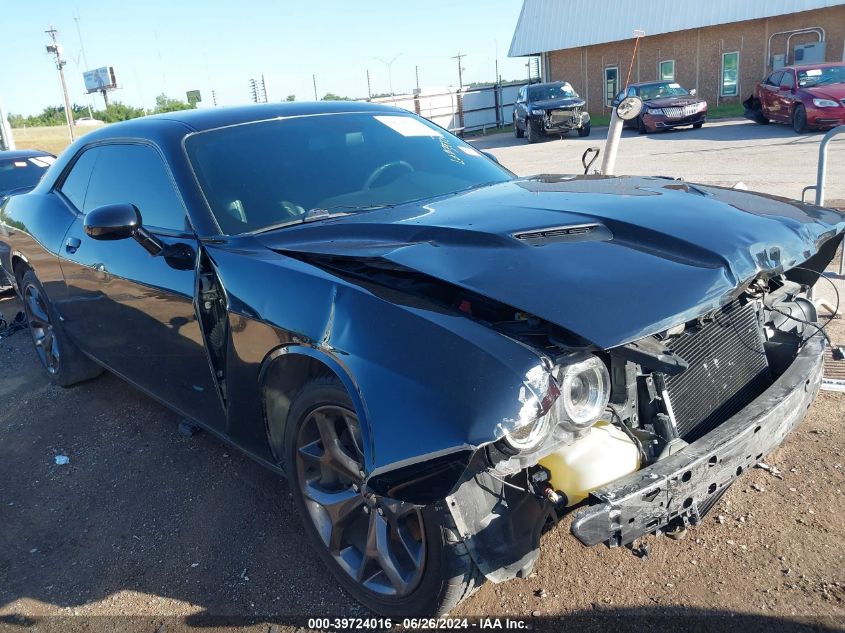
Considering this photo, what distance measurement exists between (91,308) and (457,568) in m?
2.76

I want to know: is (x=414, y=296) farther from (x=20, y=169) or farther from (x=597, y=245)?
(x=20, y=169)

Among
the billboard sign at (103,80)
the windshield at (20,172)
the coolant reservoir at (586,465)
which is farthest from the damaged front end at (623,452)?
the billboard sign at (103,80)

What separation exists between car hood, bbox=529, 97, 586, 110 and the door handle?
1872 centimetres

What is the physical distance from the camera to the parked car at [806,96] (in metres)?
15.3

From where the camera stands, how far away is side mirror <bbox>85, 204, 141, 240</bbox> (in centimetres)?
294

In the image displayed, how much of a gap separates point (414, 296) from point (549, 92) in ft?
69.8

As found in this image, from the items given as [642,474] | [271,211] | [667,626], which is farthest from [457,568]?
[271,211]

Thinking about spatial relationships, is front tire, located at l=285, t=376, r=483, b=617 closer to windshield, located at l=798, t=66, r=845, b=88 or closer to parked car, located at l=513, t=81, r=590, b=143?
windshield, located at l=798, t=66, r=845, b=88

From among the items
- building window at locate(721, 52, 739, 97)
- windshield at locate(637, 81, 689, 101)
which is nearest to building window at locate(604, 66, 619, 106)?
building window at locate(721, 52, 739, 97)

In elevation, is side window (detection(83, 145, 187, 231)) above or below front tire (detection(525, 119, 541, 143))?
above

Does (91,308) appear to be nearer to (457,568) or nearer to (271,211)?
(271,211)

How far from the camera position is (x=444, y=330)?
6.64ft

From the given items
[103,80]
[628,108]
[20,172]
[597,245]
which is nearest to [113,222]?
[597,245]

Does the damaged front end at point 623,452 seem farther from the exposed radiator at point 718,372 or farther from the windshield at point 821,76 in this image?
the windshield at point 821,76
